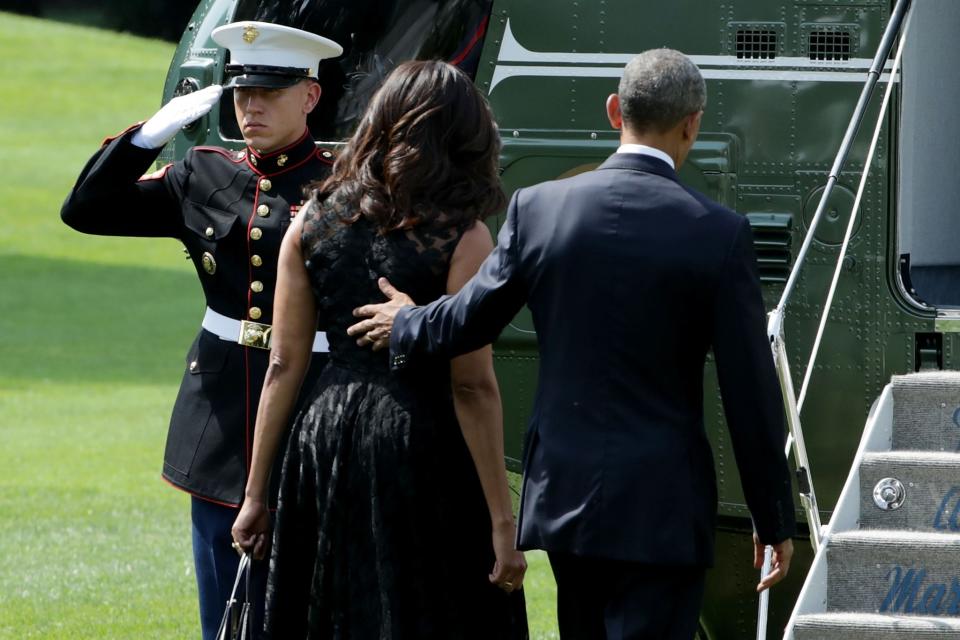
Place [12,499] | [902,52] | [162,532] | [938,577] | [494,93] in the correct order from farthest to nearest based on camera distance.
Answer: [12,499], [162,532], [494,93], [902,52], [938,577]

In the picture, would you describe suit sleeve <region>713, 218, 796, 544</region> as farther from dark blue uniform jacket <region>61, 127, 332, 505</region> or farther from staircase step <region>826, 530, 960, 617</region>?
dark blue uniform jacket <region>61, 127, 332, 505</region>

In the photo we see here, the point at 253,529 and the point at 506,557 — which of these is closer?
the point at 506,557

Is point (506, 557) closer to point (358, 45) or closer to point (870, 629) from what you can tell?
point (870, 629)

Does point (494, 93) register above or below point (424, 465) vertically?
above

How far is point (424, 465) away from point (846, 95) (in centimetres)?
228

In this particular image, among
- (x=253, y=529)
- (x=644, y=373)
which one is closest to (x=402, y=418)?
(x=253, y=529)

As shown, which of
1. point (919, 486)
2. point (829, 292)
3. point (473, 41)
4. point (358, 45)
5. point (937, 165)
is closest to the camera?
point (919, 486)

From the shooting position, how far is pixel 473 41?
17.7ft

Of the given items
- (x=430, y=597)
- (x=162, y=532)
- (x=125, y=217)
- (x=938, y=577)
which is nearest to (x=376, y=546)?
(x=430, y=597)

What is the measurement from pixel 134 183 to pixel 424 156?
1117 millimetres

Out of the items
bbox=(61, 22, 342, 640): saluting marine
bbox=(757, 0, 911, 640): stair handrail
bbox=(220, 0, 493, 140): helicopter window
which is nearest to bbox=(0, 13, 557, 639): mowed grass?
bbox=(220, 0, 493, 140): helicopter window

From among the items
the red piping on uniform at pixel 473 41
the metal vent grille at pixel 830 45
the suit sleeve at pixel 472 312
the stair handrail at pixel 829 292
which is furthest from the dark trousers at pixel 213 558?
the metal vent grille at pixel 830 45

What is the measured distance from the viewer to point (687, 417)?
3225 mm

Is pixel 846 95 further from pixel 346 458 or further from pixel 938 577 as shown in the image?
pixel 346 458
